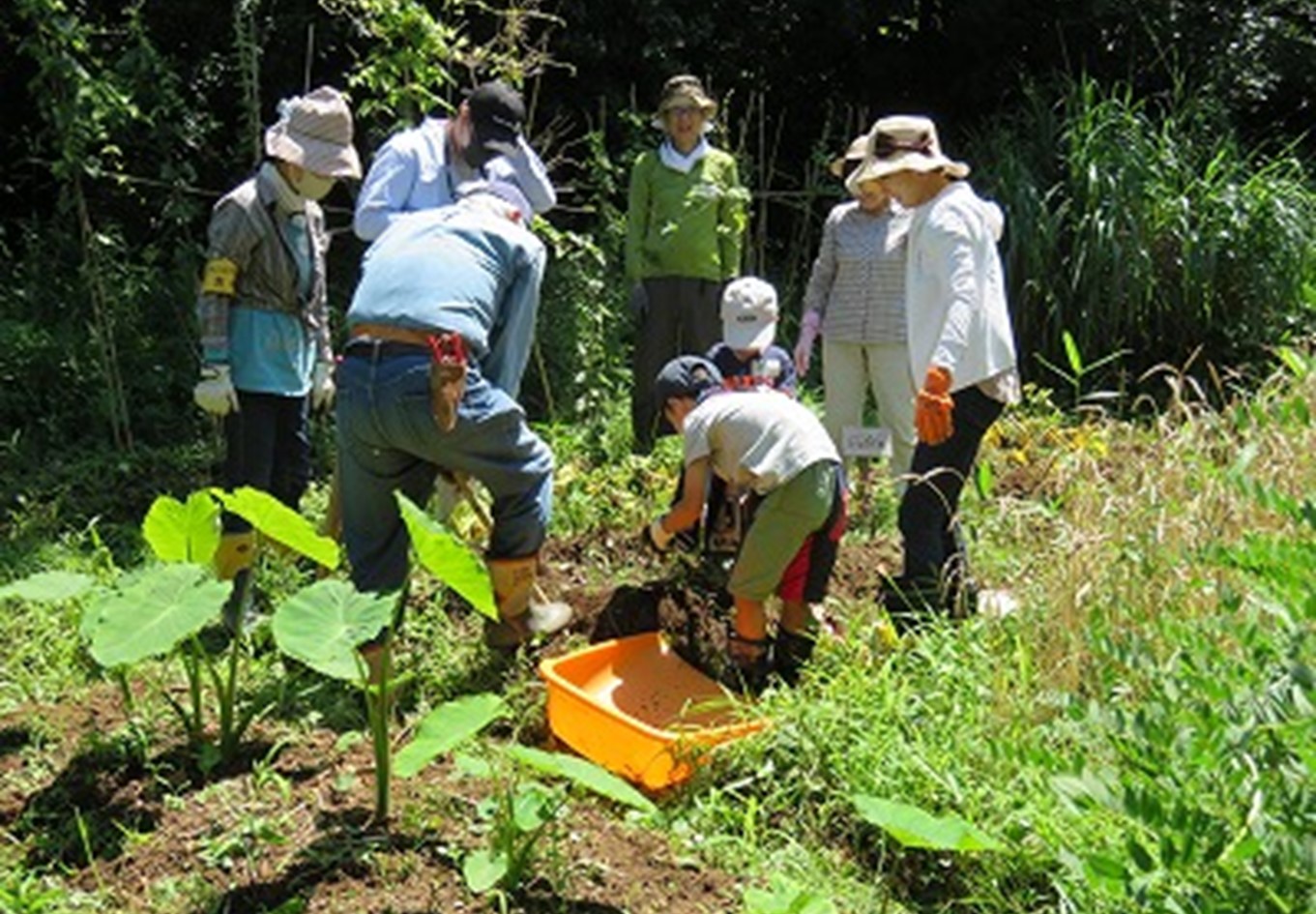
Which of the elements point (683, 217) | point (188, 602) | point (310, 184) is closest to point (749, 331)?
point (310, 184)

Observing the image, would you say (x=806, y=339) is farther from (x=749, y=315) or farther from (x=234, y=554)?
(x=234, y=554)

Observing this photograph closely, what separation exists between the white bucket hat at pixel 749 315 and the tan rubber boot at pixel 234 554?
1.62m

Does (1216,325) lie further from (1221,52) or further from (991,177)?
(1221,52)

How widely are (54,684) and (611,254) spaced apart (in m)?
4.92

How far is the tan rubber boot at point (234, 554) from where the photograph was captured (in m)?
5.12

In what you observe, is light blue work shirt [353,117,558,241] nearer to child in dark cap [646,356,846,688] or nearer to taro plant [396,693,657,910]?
child in dark cap [646,356,846,688]

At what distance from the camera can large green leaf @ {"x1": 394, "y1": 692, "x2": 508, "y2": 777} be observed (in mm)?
3395

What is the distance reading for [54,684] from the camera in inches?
194

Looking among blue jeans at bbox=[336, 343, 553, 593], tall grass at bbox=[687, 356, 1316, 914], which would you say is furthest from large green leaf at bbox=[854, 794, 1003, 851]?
blue jeans at bbox=[336, 343, 553, 593]

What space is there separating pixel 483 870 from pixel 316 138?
2.62 meters

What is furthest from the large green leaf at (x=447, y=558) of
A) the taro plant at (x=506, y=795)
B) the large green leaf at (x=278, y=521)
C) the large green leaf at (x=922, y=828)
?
the large green leaf at (x=922, y=828)

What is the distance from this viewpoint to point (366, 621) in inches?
145

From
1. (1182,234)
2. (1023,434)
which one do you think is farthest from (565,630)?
(1182,234)

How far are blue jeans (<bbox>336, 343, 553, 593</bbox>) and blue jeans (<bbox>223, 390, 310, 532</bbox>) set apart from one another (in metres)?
0.67
